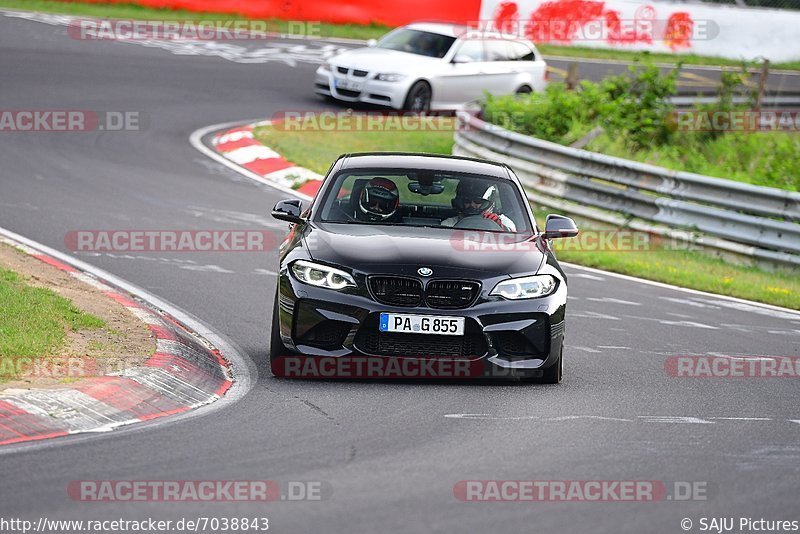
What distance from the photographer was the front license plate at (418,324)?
8102mm

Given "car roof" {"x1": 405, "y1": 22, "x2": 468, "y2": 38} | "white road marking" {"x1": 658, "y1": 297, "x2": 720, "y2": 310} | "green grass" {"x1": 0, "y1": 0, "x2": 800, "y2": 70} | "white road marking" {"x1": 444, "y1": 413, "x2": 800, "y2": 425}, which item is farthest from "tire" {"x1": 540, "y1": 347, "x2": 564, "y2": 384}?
"green grass" {"x1": 0, "y1": 0, "x2": 800, "y2": 70}

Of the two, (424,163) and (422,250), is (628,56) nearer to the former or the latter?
(424,163)

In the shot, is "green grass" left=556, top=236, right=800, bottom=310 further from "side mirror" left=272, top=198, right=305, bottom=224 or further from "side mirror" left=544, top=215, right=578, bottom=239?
"side mirror" left=272, top=198, right=305, bottom=224

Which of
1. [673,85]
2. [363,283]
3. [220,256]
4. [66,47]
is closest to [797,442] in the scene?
[363,283]

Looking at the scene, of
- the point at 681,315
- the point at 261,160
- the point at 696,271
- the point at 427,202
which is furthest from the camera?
the point at 261,160

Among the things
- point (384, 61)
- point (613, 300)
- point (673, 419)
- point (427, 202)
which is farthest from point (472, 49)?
point (673, 419)

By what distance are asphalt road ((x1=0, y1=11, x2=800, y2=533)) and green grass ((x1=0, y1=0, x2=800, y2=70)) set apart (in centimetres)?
1544

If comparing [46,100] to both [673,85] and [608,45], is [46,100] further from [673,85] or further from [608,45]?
[608,45]

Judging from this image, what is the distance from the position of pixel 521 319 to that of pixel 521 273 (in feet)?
1.03

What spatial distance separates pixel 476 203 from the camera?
9406 mm

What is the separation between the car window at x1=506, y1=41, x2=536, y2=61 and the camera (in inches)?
A: 1003

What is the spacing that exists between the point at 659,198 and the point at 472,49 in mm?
9386

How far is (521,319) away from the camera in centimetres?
825

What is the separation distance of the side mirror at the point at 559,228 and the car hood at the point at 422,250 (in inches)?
7.5
